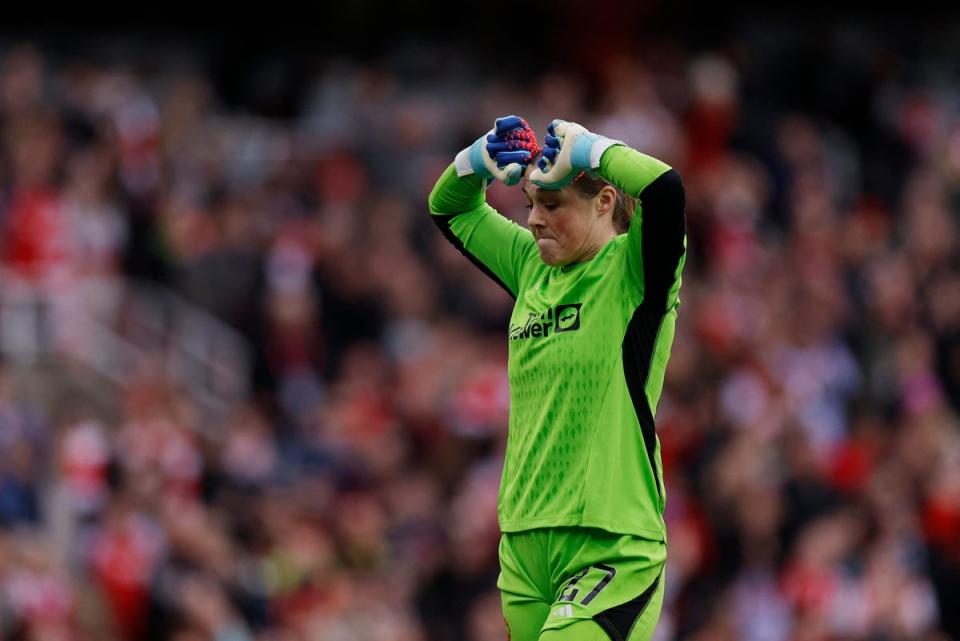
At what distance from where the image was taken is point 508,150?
252 inches

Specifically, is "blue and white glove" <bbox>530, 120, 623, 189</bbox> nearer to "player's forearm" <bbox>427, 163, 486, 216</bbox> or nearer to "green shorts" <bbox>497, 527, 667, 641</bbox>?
"player's forearm" <bbox>427, 163, 486, 216</bbox>

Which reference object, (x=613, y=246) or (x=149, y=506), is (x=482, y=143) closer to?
(x=613, y=246)

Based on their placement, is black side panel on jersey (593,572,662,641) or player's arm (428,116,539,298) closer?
black side panel on jersey (593,572,662,641)

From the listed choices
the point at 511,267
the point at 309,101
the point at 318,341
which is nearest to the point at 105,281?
the point at 318,341

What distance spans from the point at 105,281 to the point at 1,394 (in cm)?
206

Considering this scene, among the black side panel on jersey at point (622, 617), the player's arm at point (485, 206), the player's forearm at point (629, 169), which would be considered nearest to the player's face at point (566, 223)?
the player's arm at point (485, 206)

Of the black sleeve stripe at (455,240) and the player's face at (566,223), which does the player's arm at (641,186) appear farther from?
the black sleeve stripe at (455,240)

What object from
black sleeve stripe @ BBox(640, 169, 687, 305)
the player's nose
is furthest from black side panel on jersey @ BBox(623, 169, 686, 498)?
the player's nose

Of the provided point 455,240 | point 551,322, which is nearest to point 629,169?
point 551,322

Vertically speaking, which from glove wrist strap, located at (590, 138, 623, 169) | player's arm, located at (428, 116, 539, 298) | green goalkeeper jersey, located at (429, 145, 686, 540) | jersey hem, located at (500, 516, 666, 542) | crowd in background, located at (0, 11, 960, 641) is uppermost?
glove wrist strap, located at (590, 138, 623, 169)

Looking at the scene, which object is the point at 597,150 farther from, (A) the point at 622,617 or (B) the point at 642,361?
(A) the point at 622,617

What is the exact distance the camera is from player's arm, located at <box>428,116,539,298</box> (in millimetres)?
6391

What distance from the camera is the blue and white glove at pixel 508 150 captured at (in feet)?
20.8

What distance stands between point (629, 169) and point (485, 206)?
1175mm
